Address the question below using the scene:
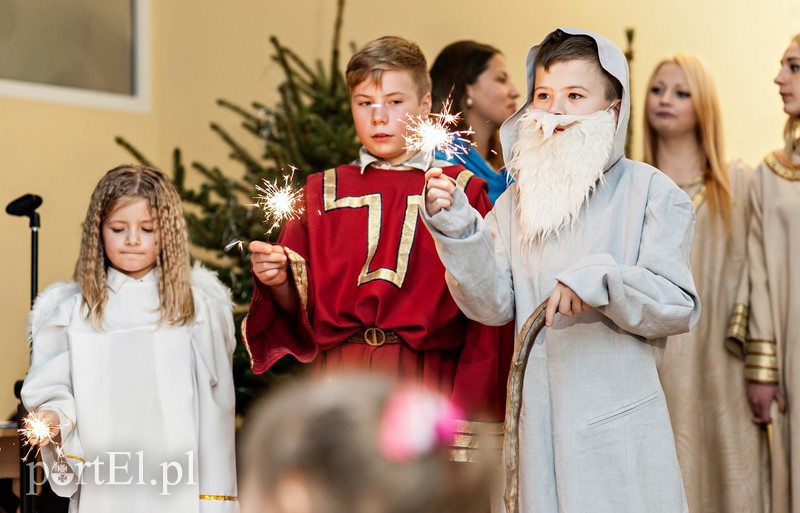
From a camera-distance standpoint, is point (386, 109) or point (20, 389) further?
point (20, 389)

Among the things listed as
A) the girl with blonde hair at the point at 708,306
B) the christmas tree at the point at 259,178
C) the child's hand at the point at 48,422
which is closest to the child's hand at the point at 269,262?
the child's hand at the point at 48,422

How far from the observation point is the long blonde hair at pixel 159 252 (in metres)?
3.15

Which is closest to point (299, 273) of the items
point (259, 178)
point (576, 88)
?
point (576, 88)

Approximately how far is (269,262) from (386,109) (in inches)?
21.5

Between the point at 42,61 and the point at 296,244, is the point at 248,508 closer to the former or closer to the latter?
the point at 296,244

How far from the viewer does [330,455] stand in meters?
1.58

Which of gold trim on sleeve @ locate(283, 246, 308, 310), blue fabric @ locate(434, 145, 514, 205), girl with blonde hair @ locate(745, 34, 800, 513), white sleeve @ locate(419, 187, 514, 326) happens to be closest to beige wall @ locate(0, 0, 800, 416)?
girl with blonde hair @ locate(745, 34, 800, 513)

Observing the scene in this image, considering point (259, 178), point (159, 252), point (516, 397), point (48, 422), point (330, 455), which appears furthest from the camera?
point (259, 178)

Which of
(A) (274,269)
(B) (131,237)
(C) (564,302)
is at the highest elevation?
(B) (131,237)

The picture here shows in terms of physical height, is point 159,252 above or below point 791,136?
below

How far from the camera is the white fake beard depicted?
99.7 inches

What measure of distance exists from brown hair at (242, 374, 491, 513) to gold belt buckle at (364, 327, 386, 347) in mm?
990

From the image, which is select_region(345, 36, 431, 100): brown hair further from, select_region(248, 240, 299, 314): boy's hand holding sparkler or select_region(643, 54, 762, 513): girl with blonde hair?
select_region(643, 54, 762, 513): girl with blonde hair

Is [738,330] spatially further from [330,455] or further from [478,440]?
[330,455]
